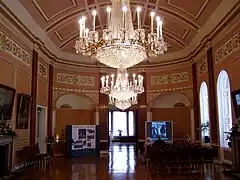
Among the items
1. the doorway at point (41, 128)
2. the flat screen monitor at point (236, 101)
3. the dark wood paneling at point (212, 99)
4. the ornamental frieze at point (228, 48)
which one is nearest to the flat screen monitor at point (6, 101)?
the doorway at point (41, 128)

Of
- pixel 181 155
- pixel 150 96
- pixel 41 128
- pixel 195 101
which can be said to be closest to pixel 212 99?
pixel 195 101

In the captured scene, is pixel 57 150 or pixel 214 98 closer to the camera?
pixel 214 98

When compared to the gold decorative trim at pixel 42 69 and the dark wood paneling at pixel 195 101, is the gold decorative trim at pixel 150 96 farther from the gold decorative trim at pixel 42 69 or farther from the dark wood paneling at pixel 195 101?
the gold decorative trim at pixel 42 69

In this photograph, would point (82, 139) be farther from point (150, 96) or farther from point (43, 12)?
point (43, 12)

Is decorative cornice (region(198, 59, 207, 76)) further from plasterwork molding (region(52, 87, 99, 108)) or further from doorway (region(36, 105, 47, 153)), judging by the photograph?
doorway (region(36, 105, 47, 153))

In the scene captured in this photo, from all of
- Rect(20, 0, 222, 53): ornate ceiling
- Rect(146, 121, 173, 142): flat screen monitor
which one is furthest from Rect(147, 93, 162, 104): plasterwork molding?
Rect(20, 0, 222, 53): ornate ceiling

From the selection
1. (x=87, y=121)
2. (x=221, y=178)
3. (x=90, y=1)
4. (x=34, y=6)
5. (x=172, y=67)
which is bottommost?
(x=221, y=178)

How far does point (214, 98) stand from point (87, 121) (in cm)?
692

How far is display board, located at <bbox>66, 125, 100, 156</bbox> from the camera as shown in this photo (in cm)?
1277

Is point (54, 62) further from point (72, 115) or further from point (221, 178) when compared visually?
point (221, 178)

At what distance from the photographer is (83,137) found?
13.2 metres

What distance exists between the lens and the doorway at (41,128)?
38.6 feet

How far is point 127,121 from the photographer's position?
80.2 ft

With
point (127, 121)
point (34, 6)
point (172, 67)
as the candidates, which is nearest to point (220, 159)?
point (172, 67)
